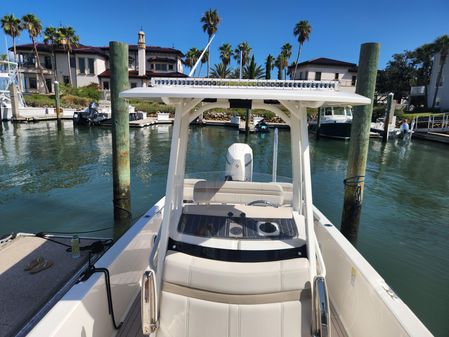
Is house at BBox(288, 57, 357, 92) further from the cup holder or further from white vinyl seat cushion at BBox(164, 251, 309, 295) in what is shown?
white vinyl seat cushion at BBox(164, 251, 309, 295)

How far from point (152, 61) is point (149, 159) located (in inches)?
1486

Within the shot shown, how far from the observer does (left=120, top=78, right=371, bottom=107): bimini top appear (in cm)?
207

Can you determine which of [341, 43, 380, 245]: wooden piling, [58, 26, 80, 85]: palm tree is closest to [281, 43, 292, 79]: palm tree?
[58, 26, 80, 85]: palm tree

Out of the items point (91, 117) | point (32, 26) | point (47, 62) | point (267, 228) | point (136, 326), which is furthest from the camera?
point (47, 62)

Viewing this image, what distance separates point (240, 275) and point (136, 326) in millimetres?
1438

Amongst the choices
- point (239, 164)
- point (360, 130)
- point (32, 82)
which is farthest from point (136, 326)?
point (32, 82)

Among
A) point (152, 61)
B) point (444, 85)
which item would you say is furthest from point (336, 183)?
point (152, 61)

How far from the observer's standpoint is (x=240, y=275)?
239 centimetres

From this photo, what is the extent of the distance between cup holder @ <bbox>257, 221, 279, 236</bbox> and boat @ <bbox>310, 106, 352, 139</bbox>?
26.8 meters

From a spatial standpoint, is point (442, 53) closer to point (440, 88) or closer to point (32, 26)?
point (440, 88)

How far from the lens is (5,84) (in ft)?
110

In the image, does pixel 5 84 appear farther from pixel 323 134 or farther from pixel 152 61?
pixel 323 134

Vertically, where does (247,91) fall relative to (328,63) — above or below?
below

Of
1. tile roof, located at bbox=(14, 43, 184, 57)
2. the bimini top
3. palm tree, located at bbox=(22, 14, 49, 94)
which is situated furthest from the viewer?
tile roof, located at bbox=(14, 43, 184, 57)
